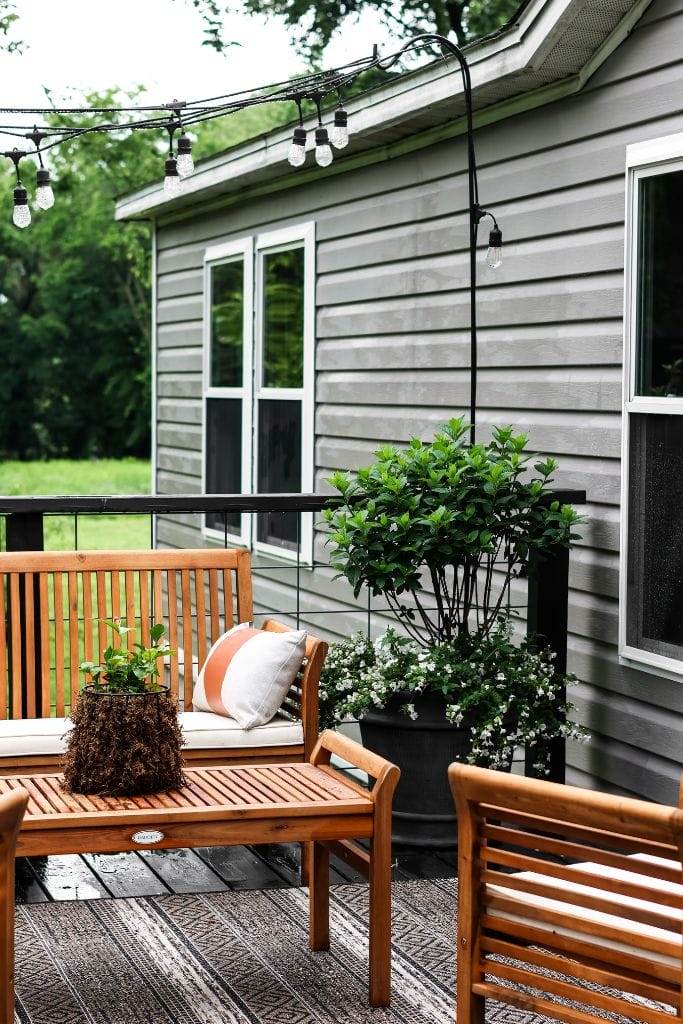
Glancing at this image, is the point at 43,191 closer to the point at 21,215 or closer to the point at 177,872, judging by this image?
the point at 21,215

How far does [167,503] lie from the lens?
4699mm

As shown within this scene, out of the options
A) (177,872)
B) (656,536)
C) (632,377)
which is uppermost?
(632,377)

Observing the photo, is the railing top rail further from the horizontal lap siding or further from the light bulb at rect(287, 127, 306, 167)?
the light bulb at rect(287, 127, 306, 167)

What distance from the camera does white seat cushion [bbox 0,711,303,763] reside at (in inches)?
161

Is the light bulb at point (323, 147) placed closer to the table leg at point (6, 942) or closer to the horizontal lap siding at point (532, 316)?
the horizontal lap siding at point (532, 316)

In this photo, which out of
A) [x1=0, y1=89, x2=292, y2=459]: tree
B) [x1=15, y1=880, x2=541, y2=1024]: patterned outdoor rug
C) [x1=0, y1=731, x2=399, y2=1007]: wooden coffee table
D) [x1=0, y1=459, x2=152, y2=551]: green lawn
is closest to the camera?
[x1=0, y1=731, x2=399, y2=1007]: wooden coffee table

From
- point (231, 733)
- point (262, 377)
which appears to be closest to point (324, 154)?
point (231, 733)

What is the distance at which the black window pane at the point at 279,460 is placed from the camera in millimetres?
7789

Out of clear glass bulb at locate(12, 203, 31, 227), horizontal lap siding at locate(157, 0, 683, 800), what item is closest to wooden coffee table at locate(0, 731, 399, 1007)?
horizontal lap siding at locate(157, 0, 683, 800)

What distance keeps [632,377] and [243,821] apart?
221 centimetres

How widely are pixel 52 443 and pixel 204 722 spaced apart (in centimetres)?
2602

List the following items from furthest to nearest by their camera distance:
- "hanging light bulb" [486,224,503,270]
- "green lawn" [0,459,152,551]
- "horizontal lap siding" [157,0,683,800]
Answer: "green lawn" [0,459,152,551] → "hanging light bulb" [486,224,503,270] → "horizontal lap siding" [157,0,683,800]

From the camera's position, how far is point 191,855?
4.66m

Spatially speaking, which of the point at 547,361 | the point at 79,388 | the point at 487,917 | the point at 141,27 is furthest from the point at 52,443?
the point at 487,917
